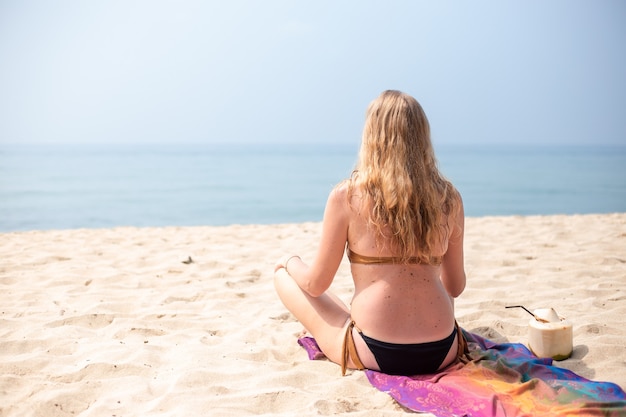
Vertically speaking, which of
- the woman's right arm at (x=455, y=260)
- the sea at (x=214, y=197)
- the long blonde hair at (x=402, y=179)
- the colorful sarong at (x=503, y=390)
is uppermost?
the long blonde hair at (x=402, y=179)

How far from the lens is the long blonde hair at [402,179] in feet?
7.91

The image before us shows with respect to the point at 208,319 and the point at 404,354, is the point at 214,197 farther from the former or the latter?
the point at 404,354

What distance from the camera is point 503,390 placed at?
238cm

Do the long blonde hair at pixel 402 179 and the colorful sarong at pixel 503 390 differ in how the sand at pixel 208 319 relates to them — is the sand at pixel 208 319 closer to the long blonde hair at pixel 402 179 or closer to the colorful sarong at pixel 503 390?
the colorful sarong at pixel 503 390

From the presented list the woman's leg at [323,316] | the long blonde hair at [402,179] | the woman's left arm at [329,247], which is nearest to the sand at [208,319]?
the woman's leg at [323,316]

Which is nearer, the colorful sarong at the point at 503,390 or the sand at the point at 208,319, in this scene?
the colorful sarong at the point at 503,390

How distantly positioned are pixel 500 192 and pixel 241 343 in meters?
19.9

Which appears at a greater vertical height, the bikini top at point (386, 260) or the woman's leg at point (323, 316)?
the bikini top at point (386, 260)

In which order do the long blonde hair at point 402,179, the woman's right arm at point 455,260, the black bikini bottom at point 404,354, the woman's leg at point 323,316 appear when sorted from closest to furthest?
1. the long blonde hair at point 402,179
2. the black bikini bottom at point 404,354
3. the woman's right arm at point 455,260
4. the woman's leg at point 323,316

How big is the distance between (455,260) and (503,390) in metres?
0.65

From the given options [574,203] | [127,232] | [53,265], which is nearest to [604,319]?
[53,265]

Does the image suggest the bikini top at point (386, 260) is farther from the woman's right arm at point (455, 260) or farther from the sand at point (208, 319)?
the sand at point (208, 319)

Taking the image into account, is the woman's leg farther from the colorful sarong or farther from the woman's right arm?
the woman's right arm

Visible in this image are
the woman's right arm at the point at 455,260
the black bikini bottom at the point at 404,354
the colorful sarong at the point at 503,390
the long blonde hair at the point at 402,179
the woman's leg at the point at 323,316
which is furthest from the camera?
the woman's leg at the point at 323,316
